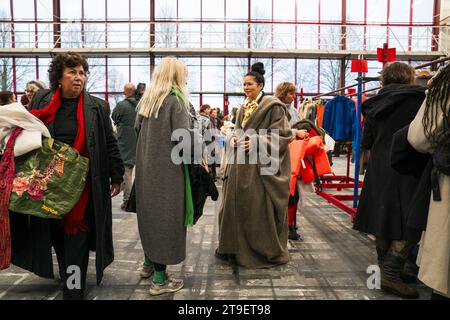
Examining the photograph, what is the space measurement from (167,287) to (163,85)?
1.29 meters

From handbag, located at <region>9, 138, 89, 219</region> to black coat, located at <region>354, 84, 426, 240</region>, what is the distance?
6.10 ft

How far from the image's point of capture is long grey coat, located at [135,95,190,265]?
2.35 meters

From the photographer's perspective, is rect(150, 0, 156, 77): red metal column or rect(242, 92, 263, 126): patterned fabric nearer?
rect(242, 92, 263, 126): patterned fabric

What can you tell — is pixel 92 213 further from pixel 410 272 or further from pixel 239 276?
pixel 410 272

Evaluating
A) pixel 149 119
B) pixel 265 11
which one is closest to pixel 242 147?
pixel 149 119

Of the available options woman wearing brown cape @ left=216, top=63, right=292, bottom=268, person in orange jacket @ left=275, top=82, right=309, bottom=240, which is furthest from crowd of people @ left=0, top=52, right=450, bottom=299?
person in orange jacket @ left=275, top=82, right=309, bottom=240

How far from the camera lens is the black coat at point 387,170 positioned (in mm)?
2391

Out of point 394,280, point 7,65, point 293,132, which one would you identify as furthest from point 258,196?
point 7,65

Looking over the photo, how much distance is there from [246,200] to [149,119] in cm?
102

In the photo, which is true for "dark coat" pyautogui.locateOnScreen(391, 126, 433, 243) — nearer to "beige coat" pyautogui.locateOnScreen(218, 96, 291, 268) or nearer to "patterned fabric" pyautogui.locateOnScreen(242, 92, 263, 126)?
"beige coat" pyautogui.locateOnScreen(218, 96, 291, 268)

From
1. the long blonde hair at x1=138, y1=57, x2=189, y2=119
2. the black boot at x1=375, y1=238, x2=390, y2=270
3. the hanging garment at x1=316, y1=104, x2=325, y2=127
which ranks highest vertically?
the long blonde hair at x1=138, y1=57, x2=189, y2=119

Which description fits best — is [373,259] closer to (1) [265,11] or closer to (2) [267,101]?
(2) [267,101]

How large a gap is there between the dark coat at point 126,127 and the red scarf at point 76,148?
2607mm
